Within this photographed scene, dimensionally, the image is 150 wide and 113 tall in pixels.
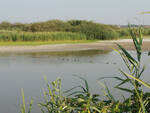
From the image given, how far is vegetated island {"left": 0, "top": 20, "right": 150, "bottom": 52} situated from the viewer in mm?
17455

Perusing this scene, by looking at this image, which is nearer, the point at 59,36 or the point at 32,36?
the point at 32,36

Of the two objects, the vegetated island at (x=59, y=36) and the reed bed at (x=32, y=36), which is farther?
the reed bed at (x=32, y=36)

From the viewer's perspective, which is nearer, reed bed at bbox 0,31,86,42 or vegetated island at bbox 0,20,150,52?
vegetated island at bbox 0,20,150,52

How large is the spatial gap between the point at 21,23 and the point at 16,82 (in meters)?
21.9

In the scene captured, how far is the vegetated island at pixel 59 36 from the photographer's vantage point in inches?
687

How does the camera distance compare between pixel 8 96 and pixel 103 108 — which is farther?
pixel 8 96

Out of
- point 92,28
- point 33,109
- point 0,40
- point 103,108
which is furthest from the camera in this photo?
point 92,28

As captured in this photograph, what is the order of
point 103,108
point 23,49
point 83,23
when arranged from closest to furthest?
point 103,108, point 23,49, point 83,23

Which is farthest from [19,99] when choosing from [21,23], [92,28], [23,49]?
[21,23]

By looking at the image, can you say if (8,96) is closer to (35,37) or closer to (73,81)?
(73,81)

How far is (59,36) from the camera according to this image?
2083 cm

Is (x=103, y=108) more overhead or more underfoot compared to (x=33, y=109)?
more overhead

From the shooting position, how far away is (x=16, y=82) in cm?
638

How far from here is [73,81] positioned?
613 cm
